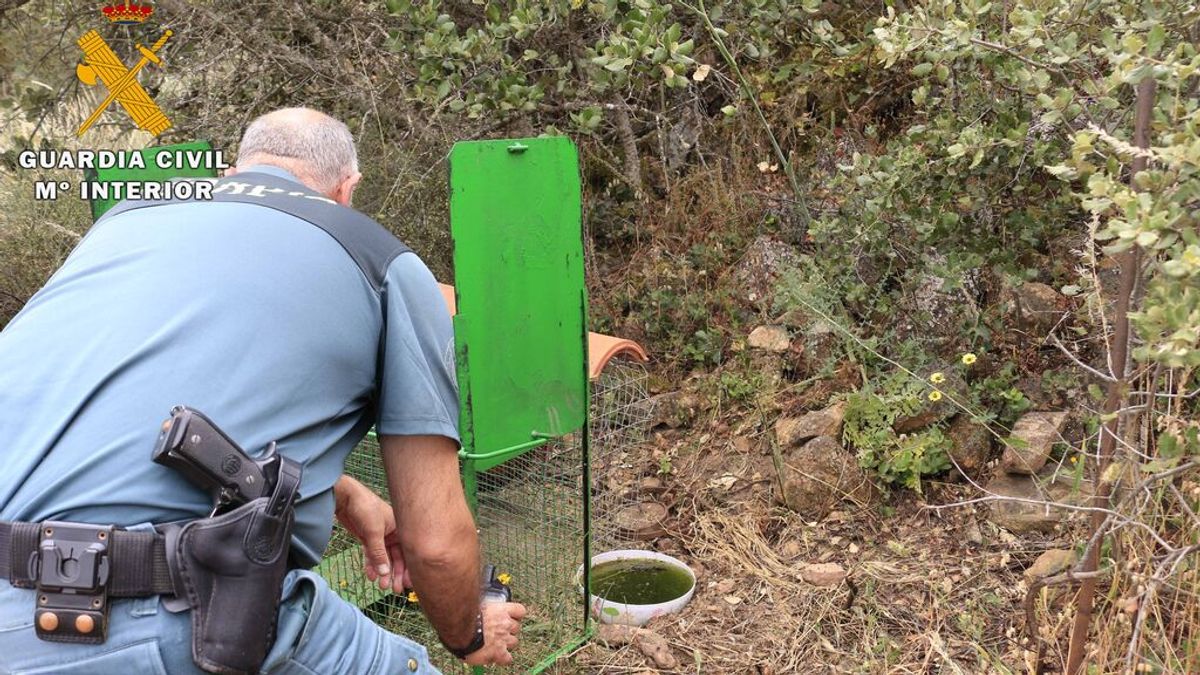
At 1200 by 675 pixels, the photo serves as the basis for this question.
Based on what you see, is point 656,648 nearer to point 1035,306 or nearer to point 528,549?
point 528,549

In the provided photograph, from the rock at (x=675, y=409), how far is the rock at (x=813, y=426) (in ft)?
1.70

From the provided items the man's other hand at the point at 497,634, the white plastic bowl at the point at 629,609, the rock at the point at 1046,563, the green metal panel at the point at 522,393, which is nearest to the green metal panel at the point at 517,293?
the green metal panel at the point at 522,393

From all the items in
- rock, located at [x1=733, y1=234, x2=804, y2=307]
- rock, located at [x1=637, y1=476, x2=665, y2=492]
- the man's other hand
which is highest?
rock, located at [x1=733, y1=234, x2=804, y2=307]

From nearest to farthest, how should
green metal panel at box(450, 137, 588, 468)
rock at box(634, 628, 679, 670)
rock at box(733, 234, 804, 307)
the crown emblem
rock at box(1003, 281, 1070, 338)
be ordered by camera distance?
green metal panel at box(450, 137, 588, 468) < rock at box(634, 628, 679, 670) < rock at box(1003, 281, 1070, 338) < rock at box(733, 234, 804, 307) < the crown emblem

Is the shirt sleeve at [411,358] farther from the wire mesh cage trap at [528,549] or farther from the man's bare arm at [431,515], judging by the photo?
the wire mesh cage trap at [528,549]

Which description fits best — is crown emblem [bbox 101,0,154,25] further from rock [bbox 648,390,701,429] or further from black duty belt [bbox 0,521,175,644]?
black duty belt [bbox 0,521,175,644]

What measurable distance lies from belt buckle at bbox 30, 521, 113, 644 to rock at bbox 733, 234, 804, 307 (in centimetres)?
323

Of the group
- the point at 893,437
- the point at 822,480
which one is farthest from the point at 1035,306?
the point at 822,480

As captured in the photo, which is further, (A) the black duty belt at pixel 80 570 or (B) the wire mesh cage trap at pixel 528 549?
(B) the wire mesh cage trap at pixel 528 549

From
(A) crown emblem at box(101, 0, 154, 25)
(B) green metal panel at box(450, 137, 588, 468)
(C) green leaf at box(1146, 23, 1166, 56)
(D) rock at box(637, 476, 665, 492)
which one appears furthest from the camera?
(A) crown emblem at box(101, 0, 154, 25)

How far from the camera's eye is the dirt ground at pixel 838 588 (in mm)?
2918

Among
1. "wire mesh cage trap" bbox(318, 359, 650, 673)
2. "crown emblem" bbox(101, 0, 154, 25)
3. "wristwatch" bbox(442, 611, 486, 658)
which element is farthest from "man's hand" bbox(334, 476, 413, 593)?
"crown emblem" bbox(101, 0, 154, 25)

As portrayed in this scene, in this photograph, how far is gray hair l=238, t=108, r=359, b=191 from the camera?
2037 mm

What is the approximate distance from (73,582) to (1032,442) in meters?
2.91
